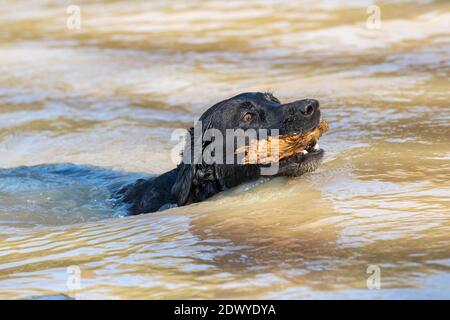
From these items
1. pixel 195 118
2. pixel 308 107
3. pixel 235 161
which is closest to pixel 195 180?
pixel 235 161

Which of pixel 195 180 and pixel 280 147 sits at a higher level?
pixel 280 147

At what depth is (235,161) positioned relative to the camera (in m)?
5.68

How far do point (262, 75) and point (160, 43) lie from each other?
228cm

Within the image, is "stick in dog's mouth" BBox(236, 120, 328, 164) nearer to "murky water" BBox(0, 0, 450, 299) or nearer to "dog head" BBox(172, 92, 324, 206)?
"dog head" BBox(172, 92, 324, 206)

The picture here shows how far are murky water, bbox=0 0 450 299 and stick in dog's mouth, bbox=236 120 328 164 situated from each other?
0.18 meters

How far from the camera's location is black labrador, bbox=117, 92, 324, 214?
5.46 metres

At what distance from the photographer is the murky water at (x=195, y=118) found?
13.1ft

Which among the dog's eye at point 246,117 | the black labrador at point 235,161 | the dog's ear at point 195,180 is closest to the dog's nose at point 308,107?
the black labrador at point 235,161

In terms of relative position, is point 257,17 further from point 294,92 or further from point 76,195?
point 76,195

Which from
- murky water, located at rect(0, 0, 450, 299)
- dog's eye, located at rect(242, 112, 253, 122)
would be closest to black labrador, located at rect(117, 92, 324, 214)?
dog's eye, located at rect(242, 112, 253, 122)

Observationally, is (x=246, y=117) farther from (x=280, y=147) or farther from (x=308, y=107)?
(x=308, y=107)

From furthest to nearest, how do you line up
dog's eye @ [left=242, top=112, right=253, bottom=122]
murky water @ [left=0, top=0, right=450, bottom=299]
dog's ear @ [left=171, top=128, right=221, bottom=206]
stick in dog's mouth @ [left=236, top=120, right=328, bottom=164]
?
dog's ear @ [left=171, top=128, right=221, bottom=206] < dog's eye @ [left=242, top=112, right=253, bottom=122] < stick in dog's mouth @ [left=236, top=120, right=328, bottom=164] < murky water @ [left=0, top=0, right=450, bottom=299]

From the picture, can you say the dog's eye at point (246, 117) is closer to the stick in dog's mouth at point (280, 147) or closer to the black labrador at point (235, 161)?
the black labrador at point (235, 161)

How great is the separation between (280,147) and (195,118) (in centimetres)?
302
